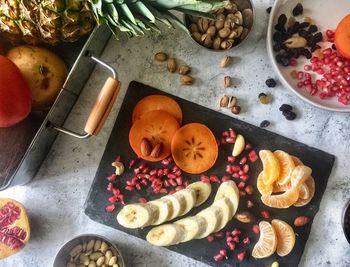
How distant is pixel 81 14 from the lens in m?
0.86

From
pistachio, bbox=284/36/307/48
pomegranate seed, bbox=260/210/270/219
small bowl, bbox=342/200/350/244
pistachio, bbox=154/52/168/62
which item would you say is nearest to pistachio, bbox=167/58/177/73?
pistachio, bbox=154/52/168/62

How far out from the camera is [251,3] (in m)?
1.03

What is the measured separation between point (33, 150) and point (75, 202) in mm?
163

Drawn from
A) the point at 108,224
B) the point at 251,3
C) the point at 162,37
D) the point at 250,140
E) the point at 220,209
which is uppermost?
the point at 251,3

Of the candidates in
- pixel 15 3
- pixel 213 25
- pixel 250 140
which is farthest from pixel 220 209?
pixel 15 3

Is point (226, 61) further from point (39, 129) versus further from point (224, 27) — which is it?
point (39, 129)

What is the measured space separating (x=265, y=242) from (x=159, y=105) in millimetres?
344

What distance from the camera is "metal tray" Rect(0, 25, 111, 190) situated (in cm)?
93

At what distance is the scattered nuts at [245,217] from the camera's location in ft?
3.36

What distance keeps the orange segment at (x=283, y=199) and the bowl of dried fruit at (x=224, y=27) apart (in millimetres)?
307

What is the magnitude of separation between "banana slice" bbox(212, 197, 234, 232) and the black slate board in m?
0.02

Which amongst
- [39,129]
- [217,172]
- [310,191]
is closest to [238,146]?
[217,172]

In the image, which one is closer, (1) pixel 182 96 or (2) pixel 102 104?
(2) pixel 102 104

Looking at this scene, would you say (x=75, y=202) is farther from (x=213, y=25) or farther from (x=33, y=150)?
(x=213, y=25)
